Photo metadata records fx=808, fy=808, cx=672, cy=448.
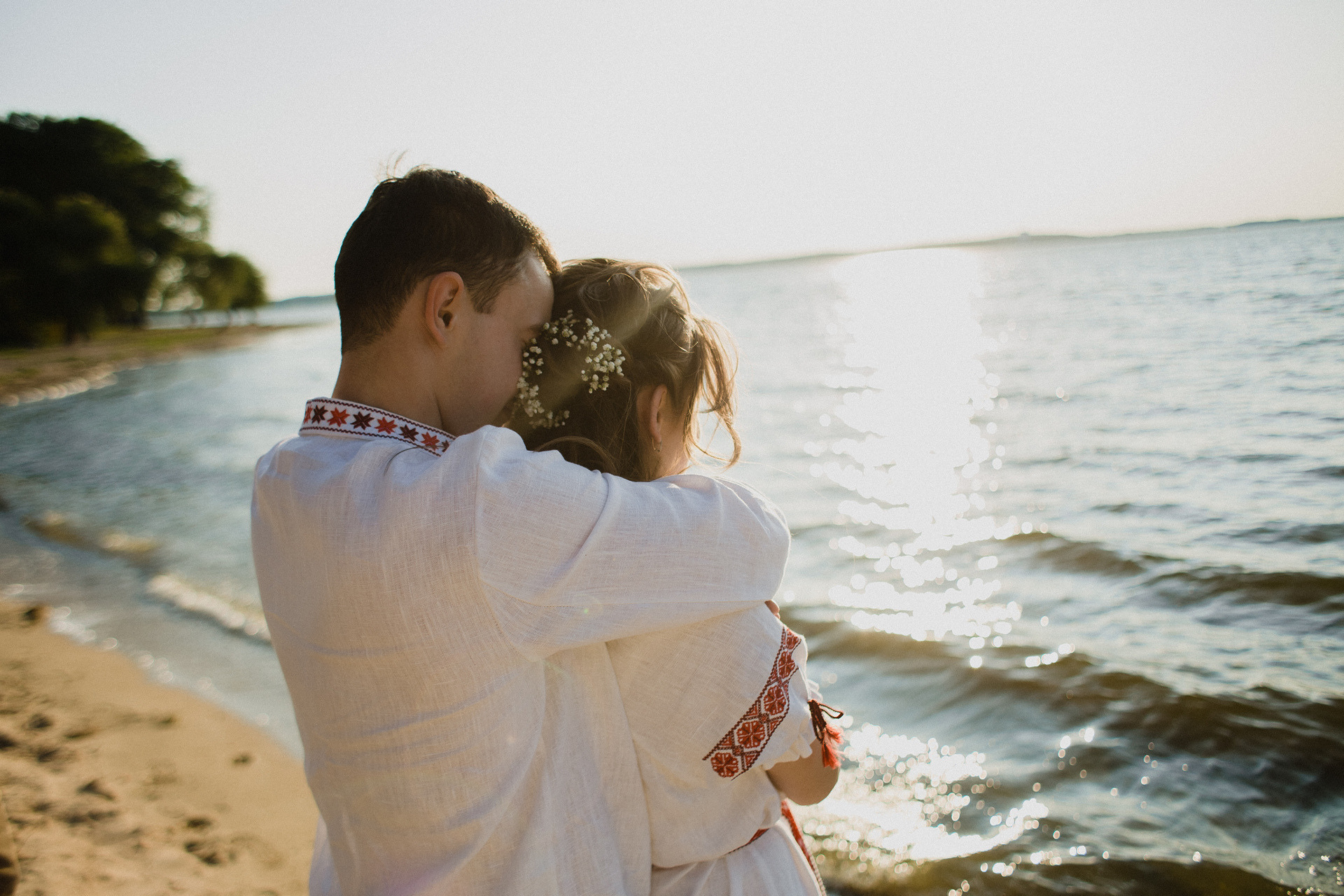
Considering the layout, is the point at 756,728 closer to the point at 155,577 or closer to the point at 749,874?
the point at 749,874

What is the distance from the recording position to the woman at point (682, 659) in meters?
1.46

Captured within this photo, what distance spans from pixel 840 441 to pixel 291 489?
42.4 ft

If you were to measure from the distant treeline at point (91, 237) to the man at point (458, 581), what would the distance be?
151 ft

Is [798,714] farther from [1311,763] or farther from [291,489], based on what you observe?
[1311,763]

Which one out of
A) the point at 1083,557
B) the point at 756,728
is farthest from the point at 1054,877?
the point at 1083,557

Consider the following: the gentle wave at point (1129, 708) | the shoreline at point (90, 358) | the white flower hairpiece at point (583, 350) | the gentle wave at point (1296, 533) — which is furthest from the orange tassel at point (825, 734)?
the shoreline at point (90, 358)

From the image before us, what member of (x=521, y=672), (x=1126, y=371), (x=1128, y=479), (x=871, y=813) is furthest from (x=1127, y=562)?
(x=1126, y=371)

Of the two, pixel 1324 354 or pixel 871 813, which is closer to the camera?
pixel 871 813

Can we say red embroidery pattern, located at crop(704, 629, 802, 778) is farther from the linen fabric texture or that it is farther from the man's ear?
the man's ear

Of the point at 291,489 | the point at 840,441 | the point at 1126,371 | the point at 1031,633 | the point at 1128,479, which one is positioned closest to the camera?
the point at 291,489

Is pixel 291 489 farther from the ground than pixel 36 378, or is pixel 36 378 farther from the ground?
pixel 291 489

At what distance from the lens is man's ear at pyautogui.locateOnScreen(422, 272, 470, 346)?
1.50 m

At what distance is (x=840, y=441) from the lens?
1375 centimetres

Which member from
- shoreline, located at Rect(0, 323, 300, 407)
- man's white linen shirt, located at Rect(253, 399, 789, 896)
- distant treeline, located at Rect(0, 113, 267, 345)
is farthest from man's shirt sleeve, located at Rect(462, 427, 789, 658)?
distant treeline, located at Rect(0, 113, 267, 345)
